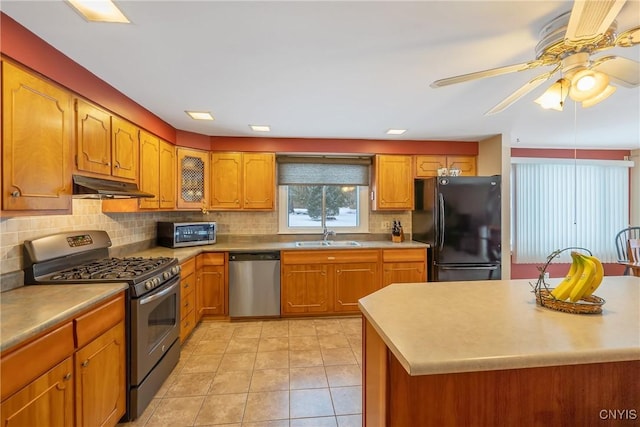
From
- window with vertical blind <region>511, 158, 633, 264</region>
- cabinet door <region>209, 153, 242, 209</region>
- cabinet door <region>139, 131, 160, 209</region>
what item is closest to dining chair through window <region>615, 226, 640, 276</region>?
window with vertical blind <region>511, 158, 633, 264</region>

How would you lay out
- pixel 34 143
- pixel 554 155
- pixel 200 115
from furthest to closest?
pixel 554 155, pixel 200 115, pixel 34 143

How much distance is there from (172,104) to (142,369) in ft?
6.98

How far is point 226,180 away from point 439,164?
2.87 metres

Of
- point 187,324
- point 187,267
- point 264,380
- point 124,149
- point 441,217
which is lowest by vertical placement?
point 264,380

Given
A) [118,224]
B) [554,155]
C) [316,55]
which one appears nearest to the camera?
[316,55]

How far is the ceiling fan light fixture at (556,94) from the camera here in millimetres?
1436

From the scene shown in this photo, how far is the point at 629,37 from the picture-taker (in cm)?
116

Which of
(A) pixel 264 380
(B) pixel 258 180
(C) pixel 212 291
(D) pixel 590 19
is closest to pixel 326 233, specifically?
(B) pixel 258 180

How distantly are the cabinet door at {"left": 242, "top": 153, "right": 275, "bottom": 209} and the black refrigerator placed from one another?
6.72ft

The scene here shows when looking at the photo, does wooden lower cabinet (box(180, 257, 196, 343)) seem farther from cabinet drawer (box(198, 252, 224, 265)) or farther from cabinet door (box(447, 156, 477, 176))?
cabinet door (box(447, 156, 477, 176))

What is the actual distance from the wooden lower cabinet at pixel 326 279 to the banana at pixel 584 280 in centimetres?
233

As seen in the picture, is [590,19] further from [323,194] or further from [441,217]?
[323,194]

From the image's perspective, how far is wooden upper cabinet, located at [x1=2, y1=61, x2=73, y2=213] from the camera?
4.45 ft

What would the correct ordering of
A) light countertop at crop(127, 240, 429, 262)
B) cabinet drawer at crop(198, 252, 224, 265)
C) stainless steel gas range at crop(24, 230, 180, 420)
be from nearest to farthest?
stainless steel gas range at crop(24, 230, 180, 420) → light countertop at crop(127, 240, 429, 262) → cabinet drawer at crop(198, 252, 224, 265)
